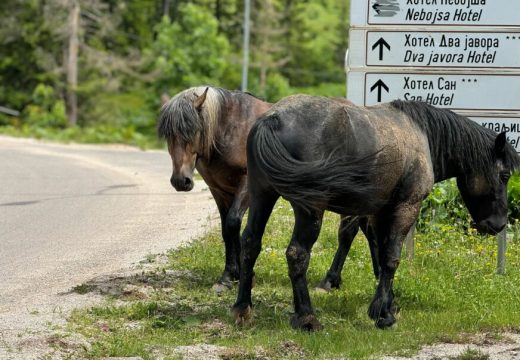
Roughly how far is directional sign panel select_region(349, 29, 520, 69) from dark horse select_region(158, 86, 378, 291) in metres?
1.50

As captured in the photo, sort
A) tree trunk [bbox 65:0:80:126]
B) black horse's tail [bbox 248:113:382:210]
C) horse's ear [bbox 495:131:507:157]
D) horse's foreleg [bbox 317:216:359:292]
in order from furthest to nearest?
tree trunk [bbox 65:0:80:126] → horse's foreleg [bbox 317:216:359:292] → horse's ear [bbox 495:131:507:157] → black horse's tail [bbox 248:113:382:210]

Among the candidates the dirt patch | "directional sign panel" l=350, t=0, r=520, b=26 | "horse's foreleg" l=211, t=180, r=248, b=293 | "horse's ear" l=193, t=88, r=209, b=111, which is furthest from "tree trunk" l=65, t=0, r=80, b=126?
the dirt patch

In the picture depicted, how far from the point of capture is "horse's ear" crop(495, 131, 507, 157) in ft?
27.9

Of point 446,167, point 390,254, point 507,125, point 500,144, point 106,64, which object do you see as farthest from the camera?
point 106,64

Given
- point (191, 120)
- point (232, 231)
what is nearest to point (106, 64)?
point (232, 231)

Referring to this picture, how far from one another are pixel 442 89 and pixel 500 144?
6.27 ft

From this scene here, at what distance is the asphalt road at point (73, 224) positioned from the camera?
347 inches

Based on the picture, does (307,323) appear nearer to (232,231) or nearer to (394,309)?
(394,309)

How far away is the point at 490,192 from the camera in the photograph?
29.0 ft

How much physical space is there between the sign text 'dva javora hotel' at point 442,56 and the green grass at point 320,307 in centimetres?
167

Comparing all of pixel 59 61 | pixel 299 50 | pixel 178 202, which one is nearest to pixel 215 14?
pixel 299 50

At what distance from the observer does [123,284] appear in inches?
355

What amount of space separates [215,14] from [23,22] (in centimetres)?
1789

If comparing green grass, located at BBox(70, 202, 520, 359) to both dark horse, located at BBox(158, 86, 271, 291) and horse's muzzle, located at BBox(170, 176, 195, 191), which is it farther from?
horse's muzzle, located at BBox(170, 176, 195, 191)
